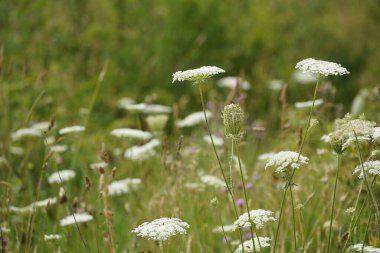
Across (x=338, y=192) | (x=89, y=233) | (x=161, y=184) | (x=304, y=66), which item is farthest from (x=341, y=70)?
(x=89, y=233)

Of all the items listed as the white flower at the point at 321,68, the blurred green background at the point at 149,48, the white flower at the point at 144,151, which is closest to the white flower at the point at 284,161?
the white flower at the point at 321,68

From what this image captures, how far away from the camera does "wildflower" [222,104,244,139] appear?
172 cm

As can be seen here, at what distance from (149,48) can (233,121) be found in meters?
6.82

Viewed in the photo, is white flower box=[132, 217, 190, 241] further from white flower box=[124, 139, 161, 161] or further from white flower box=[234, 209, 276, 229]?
white flower box=[124, 139, 161, 161]

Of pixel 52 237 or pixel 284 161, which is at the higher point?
pixel 284 161

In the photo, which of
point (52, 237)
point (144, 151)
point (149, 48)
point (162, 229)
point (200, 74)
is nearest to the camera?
point (162, 229)

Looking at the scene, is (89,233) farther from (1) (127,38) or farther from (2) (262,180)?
(1) (127,38)

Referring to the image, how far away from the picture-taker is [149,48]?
8.41 metres

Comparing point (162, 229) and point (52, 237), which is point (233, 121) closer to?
point (162, 229)

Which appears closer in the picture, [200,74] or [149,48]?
[200,74]

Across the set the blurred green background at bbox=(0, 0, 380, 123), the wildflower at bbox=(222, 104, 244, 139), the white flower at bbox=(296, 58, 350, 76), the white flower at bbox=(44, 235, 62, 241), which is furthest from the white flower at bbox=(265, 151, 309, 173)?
the blurred green background at bbox=(0, 0, 380, 123)

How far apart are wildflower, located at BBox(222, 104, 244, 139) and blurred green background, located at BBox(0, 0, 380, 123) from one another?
2877mm

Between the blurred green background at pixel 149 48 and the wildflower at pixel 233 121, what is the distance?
288cm

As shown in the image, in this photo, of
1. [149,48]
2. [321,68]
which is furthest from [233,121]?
[149,48]
